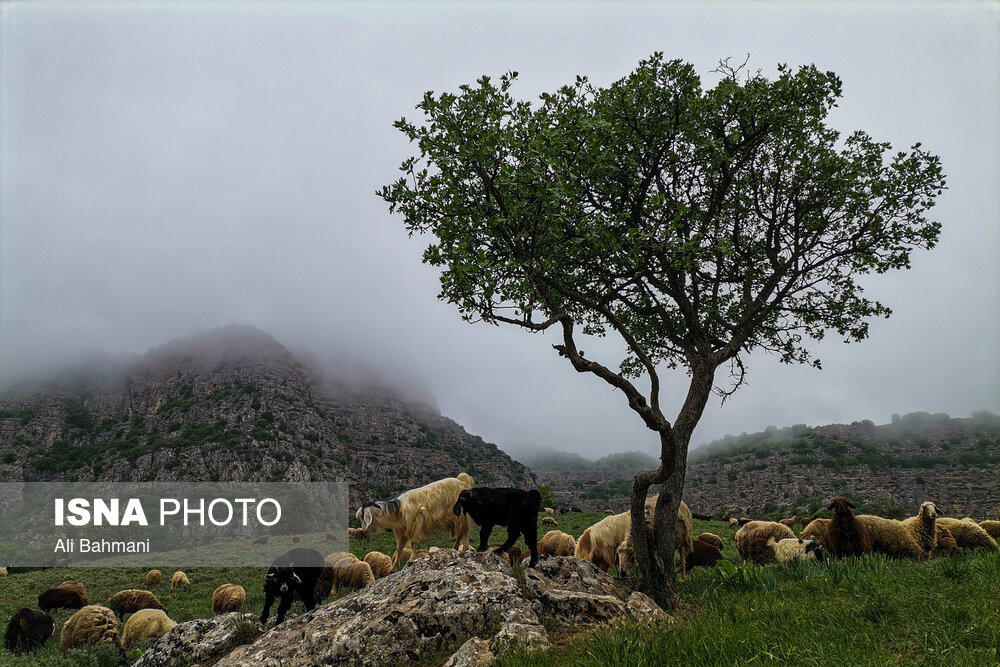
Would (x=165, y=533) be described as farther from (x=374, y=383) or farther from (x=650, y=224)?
(x=374, y=383)

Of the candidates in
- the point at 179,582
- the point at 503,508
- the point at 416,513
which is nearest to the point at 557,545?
the point at 416,513

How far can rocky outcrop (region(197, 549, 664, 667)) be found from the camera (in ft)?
23.2

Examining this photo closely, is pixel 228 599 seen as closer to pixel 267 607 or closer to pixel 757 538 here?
pixel 267 607

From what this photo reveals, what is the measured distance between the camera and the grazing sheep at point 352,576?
66.4ft

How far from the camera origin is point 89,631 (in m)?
15.2

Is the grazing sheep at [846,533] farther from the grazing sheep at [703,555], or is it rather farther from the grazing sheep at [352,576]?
the grazing sheep at [352,576]

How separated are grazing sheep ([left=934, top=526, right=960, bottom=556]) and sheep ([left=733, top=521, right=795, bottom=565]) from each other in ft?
19.9

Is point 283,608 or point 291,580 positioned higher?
point 291,580

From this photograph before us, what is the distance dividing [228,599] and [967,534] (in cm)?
2737

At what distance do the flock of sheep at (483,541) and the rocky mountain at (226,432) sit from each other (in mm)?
55331

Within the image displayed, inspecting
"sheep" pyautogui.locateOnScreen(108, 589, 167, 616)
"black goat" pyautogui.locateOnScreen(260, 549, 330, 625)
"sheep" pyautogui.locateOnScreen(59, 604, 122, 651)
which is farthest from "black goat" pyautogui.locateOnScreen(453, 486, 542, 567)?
"sheep" pyautogui.locateOnScreen(108, 589, 167, 616)

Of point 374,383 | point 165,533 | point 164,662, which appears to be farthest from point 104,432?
point 164,662

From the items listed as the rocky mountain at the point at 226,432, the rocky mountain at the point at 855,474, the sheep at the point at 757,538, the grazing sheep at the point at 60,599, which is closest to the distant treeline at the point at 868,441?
the rocky mountain at the point at 855,474

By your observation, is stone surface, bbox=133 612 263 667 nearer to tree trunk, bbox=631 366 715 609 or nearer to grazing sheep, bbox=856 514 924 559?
tree trunk, bbox=631 366 715 609
